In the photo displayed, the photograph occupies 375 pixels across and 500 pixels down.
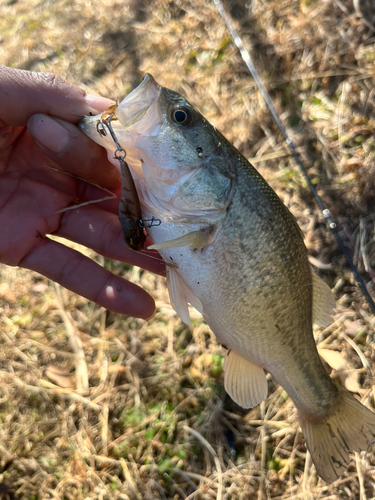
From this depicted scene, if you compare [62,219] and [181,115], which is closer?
[181,115]

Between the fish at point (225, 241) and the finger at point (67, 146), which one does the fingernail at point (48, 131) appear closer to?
the finger at point (67, 146)

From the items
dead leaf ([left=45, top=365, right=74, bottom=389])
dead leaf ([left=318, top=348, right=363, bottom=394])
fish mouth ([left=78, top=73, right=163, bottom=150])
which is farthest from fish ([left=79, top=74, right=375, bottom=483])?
dead leaf ([left=45, top=365, right=74, bottom=389])

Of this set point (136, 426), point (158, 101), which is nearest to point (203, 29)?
point (158, 101)

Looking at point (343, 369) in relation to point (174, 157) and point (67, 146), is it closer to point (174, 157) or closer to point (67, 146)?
point (174, 157)

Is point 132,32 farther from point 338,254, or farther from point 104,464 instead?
point 104,464

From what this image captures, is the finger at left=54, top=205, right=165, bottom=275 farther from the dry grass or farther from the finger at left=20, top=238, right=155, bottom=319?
the dry grass

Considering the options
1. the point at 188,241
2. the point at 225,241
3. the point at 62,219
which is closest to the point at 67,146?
the point at 62,219
